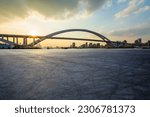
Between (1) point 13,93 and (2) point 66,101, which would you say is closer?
(2) point 66,101

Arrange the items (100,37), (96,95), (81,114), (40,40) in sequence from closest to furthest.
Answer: (81,114), (96,95), (40,40), (100,37)

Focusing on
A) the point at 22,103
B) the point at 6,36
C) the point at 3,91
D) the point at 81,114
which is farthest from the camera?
the point at 6,36

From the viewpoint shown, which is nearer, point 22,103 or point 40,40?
point 22,103

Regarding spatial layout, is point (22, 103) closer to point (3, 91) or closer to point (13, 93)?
point (13, 93)

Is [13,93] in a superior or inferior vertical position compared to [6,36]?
inferior

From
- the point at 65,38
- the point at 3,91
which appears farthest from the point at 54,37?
→ the point at 3,91

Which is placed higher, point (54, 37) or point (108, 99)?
point (54, 37)

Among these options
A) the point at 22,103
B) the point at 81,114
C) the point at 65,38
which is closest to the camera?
the point at 81,114

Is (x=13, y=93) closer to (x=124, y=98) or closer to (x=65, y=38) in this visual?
(x=124, y=98)

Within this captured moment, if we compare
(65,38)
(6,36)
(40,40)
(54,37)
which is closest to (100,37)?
(65,38)
